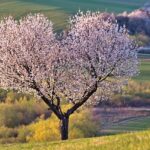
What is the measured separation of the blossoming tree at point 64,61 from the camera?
3819 cm

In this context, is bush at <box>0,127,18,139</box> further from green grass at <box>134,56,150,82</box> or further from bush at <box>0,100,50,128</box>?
green grass at <box>134,56,150,82</box>

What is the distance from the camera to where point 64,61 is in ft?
129

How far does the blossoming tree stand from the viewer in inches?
1503

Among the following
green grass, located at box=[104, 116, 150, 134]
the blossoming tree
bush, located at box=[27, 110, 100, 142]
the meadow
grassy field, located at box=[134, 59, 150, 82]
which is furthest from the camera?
grassy field, located at box=[134, 59, 150, 82]

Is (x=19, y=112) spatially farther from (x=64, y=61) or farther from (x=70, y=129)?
(x=64, y=61)

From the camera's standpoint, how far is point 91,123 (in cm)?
7231

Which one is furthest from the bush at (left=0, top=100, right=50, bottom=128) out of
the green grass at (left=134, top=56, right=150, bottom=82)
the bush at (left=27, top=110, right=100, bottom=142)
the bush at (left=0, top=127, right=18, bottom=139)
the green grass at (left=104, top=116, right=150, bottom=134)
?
the green grass at (left=134, top=56, right=150, bottom=82)

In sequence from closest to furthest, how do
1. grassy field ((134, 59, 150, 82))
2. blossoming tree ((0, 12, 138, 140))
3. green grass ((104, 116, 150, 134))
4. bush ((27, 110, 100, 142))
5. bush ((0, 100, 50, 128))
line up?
1. blossoming tree ((0, 12, 138, 140))
2. bush ((27, 110, 100, 142))
3. green grass ((104, 116, 150, 134))
4. bush ((0, 100, 50, 128))
5. grassy field ((134, 59, 150, 82))

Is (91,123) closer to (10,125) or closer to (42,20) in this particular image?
(10,125)

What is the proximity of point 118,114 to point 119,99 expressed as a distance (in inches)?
412

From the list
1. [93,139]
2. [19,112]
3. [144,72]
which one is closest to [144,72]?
[144,72]

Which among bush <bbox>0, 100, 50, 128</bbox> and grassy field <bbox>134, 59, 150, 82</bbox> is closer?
bush <bbox>0, 100, 50, 128</bbox>

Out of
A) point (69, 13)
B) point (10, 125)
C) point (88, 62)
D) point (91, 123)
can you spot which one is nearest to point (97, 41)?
point (88, 62)

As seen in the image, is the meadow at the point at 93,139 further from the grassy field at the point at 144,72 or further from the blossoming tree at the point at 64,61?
the blossoming tree at the point at 64,61
